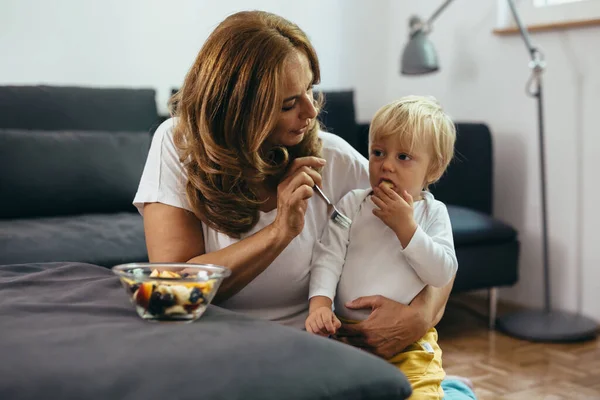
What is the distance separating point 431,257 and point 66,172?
171cm

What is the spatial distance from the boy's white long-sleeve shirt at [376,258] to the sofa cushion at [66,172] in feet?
4.86

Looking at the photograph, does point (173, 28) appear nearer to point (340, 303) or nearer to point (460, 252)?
point (460, 252)

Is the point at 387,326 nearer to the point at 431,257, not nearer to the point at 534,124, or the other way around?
the point at 431,257

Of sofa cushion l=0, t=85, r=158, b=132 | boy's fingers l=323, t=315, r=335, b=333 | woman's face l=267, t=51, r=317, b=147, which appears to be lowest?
boy's fingers l=323, t=315, r=335, b=333

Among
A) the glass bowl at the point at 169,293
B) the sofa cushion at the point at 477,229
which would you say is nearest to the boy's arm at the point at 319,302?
the glass bowl at the point at 169,293

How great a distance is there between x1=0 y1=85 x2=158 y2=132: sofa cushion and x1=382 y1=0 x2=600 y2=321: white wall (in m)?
1.39

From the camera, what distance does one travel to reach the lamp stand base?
9.27 ft

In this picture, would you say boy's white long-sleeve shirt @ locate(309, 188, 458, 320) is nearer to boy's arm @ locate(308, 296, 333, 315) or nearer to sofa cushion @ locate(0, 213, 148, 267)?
boy's arm @ locate(308, 296, 333, 315)

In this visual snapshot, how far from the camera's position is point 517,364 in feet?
8.45

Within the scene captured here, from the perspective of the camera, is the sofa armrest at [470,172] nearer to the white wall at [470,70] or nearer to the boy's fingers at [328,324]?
the white wall at [470,70]

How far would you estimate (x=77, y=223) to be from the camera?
2529 millimetres

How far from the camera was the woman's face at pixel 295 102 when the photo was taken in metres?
1.34

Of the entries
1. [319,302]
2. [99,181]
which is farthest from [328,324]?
[99,181]

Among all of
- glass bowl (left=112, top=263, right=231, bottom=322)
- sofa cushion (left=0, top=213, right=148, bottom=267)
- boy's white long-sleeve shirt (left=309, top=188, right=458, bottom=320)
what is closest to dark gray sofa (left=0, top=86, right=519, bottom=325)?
sofa cushion (left=0, top=213, right=148, bottom=267)
